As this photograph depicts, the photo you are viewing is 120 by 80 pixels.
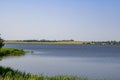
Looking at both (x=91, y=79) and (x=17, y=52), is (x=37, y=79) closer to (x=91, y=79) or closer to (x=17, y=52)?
(x=91, y=79)

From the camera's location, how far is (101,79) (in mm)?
32594

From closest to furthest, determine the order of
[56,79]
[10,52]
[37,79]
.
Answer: [37,79] < [56,79] < [10,52]

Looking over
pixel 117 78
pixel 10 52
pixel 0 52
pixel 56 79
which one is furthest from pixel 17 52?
pixel 56 79

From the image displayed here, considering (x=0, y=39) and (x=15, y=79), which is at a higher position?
(x=0, y=39)

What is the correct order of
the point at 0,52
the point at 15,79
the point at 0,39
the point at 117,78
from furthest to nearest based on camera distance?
the point at 0,52
the point at 117,78
the point at 0,39
the point at 15,79

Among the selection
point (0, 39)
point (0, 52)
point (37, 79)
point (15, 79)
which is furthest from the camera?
point (0, 52)

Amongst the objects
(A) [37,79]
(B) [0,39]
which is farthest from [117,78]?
(A) [37,79]

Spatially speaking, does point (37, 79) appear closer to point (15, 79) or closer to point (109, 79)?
point (15, 79)

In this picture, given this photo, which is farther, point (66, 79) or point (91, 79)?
point (91, 79)

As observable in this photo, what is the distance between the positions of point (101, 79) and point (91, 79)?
1168 mm

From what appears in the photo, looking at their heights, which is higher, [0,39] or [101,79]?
[0,39]

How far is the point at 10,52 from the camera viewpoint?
80000mm

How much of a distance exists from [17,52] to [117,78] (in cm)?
5131

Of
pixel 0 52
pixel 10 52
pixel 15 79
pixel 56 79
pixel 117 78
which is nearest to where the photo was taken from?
pixel 15 79
